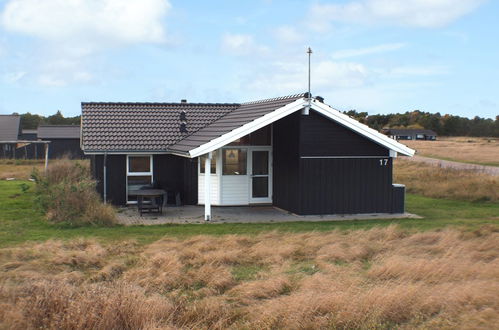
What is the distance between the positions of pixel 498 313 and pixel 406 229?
24.4 feet

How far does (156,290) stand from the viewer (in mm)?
8500

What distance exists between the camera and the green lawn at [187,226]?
1380cm

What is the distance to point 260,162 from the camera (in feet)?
64.0

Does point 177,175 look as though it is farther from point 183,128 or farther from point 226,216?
point 226,216

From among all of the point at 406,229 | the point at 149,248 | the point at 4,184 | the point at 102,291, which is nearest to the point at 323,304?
the point at 102,291

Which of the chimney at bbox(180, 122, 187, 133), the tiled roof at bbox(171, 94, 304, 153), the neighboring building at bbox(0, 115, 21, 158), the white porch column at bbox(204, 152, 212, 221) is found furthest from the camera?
the neighboring building at bbox(0, 115, 21, 158)

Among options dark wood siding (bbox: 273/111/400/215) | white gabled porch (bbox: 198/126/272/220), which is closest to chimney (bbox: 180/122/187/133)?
white gabled porch (bbox: 198/126/272/220)

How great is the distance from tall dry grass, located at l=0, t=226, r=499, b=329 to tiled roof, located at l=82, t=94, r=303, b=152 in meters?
6.02

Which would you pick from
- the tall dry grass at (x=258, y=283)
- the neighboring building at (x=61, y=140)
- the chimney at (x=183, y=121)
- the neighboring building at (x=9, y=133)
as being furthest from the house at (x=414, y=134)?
the tall dry grass at (x=258, y=283)

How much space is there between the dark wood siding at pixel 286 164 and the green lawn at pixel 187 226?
184cm

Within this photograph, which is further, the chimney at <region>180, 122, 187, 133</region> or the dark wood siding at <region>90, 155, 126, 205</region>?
the chimney at <region>180, 122, 187, 133</region>

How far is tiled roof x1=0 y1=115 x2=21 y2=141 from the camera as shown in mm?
59044

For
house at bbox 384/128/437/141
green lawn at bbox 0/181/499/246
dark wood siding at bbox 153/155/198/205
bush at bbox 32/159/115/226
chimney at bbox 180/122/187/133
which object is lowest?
green lawn at bbox 0/181/499/246

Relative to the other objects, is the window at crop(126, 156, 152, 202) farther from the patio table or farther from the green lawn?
the green lawn
